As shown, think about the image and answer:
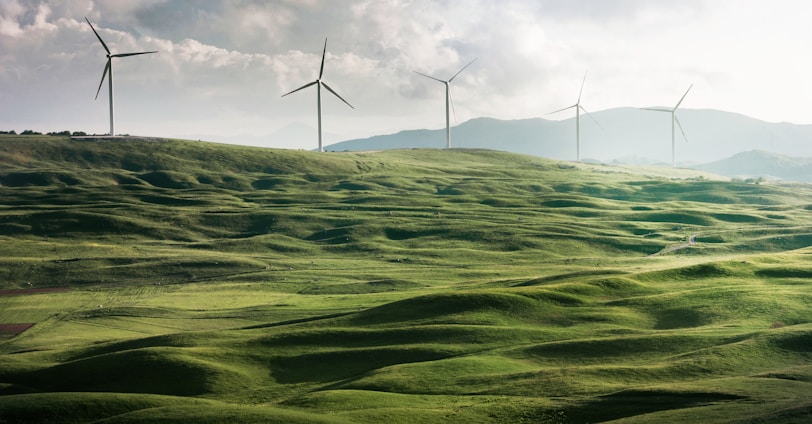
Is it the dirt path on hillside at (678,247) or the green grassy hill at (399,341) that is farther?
the dirt path on hillside at (678,247)

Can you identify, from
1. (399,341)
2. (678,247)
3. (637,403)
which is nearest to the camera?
(637,403)

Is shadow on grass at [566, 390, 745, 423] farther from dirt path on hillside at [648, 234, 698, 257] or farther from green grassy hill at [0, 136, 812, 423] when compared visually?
dirt path on hillside at [648, 234, 698, 257]

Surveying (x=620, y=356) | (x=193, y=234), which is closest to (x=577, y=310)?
(x=620, y=356)

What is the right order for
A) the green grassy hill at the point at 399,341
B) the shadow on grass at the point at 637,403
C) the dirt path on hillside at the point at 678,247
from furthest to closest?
1. the dirt path on hillside at the point at 678,247
2. the green grassy hill at the point at 399,341
3. the shadow on grass at the point at 637,403

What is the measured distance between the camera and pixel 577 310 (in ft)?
303

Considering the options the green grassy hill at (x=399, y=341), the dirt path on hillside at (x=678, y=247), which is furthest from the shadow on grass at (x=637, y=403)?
the dirt path on hillside at (x=678, y=247)

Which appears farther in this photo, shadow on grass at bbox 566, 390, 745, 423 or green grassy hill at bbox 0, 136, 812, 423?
green grassy hill at bbox 0, 136, 812, 423

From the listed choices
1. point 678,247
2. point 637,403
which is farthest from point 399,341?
point 678,247

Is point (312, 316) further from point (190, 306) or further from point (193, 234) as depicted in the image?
point (193, 234)

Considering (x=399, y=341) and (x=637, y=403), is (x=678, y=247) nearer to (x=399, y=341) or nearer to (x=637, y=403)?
(x=399, y=341)

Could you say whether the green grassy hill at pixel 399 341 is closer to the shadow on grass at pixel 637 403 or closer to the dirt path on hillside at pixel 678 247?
the shadow on grass at pixel 637 403

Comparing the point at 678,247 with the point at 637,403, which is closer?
the point at 637,403

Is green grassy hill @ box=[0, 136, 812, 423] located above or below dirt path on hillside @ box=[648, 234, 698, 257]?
below

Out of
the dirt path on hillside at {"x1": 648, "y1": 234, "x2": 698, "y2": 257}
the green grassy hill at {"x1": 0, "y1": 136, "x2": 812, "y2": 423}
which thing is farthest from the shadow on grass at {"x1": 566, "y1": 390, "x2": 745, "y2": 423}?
the dirt path on hillside at {"x1": 648, "y1": 234, "x2": 698, "y2": 257}
